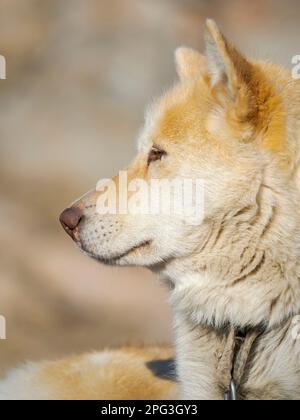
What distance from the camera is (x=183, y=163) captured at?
3.93 metres

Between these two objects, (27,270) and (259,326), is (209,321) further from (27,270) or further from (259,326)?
(27,270)

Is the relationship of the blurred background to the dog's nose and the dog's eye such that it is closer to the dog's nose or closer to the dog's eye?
the dog's nose

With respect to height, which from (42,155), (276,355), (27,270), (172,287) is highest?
(42,155)

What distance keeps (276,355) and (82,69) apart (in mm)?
7842

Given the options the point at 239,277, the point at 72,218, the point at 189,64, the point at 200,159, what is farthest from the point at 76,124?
the point at 239,277

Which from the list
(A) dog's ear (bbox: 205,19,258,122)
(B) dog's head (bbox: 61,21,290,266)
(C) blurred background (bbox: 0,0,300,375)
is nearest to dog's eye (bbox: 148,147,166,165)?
(B) dog's head (bbox: 61,21,290,266)

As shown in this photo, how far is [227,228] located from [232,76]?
72 centimetres

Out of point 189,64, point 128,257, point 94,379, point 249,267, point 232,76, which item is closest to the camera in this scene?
point 232,76

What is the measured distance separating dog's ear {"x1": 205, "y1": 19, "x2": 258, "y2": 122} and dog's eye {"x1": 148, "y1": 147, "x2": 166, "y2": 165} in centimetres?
40

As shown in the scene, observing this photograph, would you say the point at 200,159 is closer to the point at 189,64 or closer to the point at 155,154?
the point at 155,154

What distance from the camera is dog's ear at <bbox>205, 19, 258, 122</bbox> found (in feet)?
12.2

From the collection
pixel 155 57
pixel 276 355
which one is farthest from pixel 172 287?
pixel 155 57

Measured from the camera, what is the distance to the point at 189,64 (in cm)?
458

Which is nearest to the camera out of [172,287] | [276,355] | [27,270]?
[276,355]
